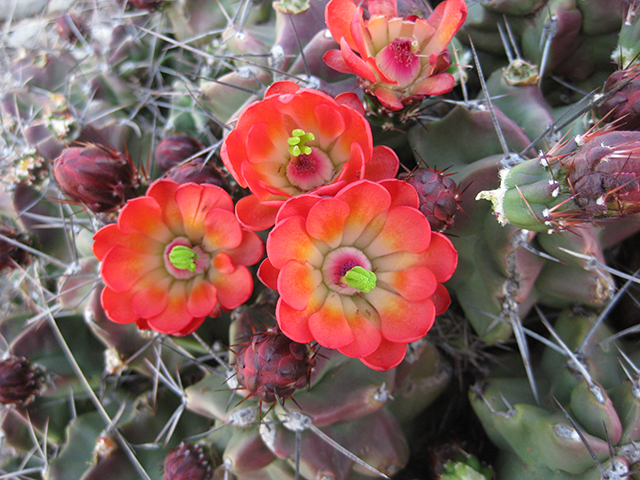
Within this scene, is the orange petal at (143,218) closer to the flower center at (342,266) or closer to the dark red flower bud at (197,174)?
the dark red flower bud at (197,174)

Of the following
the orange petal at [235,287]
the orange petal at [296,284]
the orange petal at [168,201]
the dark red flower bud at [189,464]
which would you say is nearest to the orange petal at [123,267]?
the orange petal at [168,201]

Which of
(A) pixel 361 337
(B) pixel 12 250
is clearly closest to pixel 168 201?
(A) pixel 361 337

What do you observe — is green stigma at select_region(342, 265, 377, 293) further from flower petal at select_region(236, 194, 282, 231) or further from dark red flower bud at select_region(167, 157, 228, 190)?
dark red flower bud at select_region(167, 157, 228, 190)

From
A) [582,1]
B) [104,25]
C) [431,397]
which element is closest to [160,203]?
[431,397]

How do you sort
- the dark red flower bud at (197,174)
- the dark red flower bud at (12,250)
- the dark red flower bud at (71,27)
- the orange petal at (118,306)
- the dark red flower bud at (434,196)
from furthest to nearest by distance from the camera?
the dark red flower bud at (71,27)
the dark red flower bud at (12,250)
the dark red flower bud at (197,174)
the orange petal at (118,306)
the dark red flower bud at (434,196)

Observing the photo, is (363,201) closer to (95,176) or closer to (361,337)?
(361,337)

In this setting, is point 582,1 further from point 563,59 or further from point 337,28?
point 337,28
